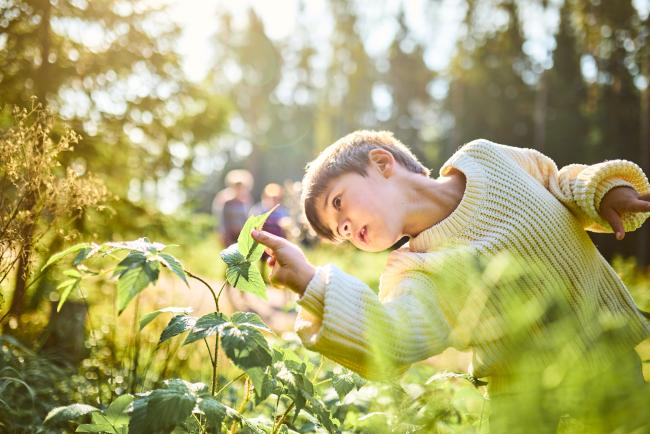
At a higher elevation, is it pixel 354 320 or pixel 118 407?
pixel 354 320

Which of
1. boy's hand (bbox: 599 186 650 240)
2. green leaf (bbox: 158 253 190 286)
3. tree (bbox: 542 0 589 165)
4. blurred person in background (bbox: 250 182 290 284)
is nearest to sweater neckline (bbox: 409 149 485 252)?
boy's hand (bbox: 599 186 650 240)

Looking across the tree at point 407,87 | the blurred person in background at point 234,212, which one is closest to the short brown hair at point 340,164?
Answer: the blurred person in background at point 234,212

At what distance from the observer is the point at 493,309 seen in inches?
58.2

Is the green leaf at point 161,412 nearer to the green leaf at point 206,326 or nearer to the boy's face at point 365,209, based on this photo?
the green leaf at point 206,326

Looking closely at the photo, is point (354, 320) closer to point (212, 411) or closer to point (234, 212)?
point (212, 411)

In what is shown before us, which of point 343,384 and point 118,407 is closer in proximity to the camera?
point 118,407

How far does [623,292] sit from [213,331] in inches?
55.8

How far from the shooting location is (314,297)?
4.02 feet

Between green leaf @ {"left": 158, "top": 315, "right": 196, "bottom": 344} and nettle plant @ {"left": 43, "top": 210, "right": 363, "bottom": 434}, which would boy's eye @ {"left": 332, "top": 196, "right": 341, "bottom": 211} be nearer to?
nettle plant @ {"left": 43, "top": 210, "right": 363, "bottom": 434}

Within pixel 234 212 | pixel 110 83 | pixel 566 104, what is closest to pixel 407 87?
pixel 566 104

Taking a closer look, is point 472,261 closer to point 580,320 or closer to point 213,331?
point 580,320

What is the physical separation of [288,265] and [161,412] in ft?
1.40

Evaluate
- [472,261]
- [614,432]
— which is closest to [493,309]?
[472,261]

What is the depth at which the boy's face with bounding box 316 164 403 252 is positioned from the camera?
64.7 inches
